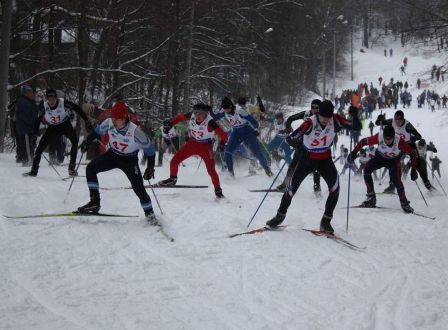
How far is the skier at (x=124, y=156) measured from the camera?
6.20 meters

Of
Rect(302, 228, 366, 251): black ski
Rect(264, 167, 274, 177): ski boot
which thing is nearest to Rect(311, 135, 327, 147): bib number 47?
Rect(302, 228, 366, 251): black ski

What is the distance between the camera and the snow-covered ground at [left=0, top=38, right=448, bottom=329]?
358 cm

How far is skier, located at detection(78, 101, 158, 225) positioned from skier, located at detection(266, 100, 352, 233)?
1.83 metres

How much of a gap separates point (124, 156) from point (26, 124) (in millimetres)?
6022

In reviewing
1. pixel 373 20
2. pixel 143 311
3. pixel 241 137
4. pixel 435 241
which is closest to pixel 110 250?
pixel 143 311

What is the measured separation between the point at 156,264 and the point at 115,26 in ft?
43.6

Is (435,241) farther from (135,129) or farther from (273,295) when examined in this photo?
(135,129)

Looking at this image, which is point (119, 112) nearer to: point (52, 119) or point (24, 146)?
point (52, 119)

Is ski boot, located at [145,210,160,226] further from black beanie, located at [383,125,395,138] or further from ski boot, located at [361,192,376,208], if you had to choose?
black beanie, located at [383,125,395,138]

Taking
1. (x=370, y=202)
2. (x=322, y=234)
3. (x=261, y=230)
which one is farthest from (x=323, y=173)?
(x=370, y=202)

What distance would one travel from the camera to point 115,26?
16141 mm

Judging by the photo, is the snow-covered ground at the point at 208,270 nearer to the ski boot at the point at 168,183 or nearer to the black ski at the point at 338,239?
the black ski at the point at 338,239

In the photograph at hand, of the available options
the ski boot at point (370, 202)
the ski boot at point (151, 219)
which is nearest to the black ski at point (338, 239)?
the ski boot at point (151, 219)

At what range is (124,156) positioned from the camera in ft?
20.9
